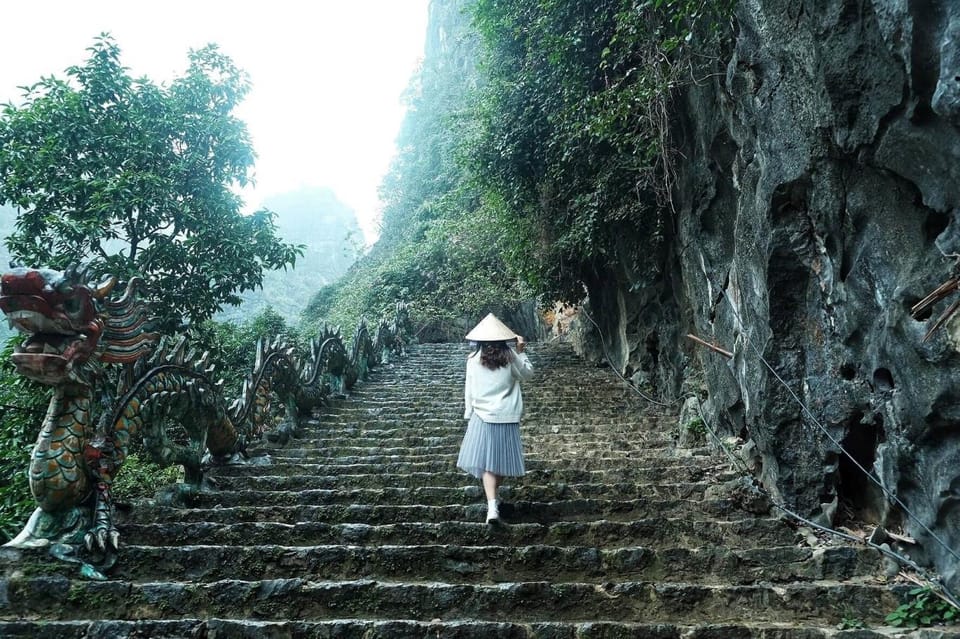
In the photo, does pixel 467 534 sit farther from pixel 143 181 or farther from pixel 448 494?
pixel 143 181

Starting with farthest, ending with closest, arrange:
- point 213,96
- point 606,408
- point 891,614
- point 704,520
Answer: point 213,96
point 606,408
point 704,520
point 891,614

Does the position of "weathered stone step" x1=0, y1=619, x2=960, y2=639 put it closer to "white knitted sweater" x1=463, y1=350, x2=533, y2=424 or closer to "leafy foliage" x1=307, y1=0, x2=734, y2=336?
"white knitted sweater" x1=463, y1=350, x2=533, y2=424

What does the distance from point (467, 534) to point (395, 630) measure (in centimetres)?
106

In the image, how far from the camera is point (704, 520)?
13.6 feet

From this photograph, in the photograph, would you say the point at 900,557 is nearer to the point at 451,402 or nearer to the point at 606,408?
the point at 606,408

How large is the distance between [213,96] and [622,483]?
26.0 feet

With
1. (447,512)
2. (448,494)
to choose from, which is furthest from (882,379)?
(448,494)

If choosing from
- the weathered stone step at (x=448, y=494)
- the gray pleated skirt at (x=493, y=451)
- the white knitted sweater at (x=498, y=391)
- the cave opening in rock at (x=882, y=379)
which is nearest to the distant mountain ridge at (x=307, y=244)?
the weathered stone step at (x=448, y=494)

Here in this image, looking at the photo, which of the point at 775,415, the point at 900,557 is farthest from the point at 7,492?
the point at 900,557

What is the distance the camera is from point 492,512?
4.01 m

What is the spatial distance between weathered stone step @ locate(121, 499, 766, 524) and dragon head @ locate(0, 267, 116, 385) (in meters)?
1.34

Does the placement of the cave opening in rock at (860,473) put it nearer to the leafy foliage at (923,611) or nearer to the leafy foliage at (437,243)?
the leafy foliage at (923,611)

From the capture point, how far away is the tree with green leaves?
23.0 feet

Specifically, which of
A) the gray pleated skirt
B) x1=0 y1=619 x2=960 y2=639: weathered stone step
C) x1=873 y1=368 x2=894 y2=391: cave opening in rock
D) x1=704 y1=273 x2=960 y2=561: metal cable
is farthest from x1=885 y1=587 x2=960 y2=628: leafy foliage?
the gray pleated skirt
